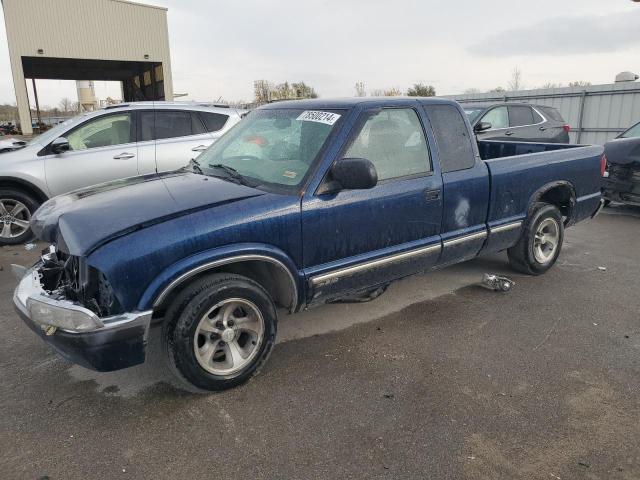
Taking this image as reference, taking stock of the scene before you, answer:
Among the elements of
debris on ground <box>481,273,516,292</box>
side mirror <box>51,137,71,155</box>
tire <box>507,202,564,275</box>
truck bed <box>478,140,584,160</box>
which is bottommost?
debris on ground <box>481,273,516,292</box>

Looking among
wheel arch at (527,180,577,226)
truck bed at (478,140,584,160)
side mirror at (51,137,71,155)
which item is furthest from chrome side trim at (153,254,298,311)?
side mirror at (51,137,71,155)

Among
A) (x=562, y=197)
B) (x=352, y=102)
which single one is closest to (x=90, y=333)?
(x=352, y=102)

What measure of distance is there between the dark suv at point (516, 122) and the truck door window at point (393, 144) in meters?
5.62

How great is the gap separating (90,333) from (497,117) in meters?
9.12

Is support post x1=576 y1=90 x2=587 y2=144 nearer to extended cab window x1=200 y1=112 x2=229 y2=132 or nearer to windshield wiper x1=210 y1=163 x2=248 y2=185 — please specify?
extended cab window x1=200 y1=112 x2=229 y2=132

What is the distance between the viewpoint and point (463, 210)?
13.8ft

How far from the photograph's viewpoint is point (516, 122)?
10000 mm

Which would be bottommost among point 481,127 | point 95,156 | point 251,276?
point 251,276

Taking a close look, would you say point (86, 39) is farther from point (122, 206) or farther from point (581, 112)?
point (122, 206)

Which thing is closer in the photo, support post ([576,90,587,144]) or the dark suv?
the dark suv

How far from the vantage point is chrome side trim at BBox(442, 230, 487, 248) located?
4.15 metres

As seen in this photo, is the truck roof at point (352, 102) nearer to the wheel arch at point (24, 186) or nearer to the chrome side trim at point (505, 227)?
the chrome side trim at point (505, 227)

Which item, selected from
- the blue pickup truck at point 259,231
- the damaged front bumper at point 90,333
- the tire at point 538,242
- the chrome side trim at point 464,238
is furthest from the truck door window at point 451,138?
the damaged front bumper at point 90,333

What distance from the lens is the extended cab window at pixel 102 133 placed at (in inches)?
265
